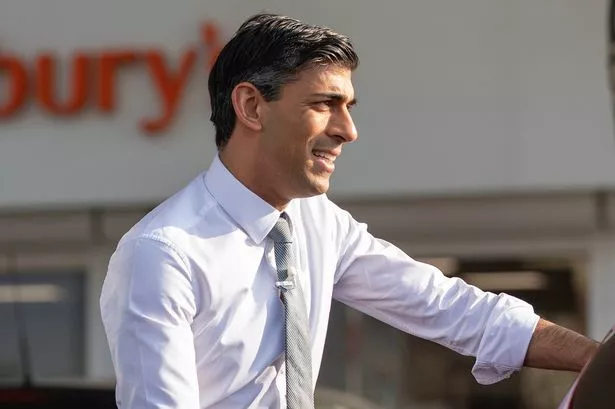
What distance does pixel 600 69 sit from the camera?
791 centimetres

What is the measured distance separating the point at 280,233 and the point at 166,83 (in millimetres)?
5966

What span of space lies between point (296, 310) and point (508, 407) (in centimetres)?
690

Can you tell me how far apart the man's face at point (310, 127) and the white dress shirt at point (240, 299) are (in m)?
0.11

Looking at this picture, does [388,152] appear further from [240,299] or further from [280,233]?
[240,299]

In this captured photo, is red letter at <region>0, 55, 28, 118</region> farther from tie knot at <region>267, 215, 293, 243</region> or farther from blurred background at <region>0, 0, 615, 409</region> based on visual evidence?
tie knot at <region>267, 215, 293, 243</region>

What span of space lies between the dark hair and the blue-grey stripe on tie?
270 mm

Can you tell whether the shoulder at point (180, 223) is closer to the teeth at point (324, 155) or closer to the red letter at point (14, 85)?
the teeth at point (324, 155)

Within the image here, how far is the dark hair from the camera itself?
2451 millimetres

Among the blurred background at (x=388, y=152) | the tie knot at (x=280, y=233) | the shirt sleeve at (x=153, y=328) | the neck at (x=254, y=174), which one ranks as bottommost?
the blurred background at (x=388, y=152)

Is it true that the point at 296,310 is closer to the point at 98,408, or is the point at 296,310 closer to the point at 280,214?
the point at 280,214

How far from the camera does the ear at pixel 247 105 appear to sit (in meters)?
2.51

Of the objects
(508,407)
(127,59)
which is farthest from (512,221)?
(127,59)

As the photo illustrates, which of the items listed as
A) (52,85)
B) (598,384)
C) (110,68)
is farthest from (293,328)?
(52,85)

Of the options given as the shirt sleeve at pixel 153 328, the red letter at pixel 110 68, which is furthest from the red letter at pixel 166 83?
the shirt sleeve at pixel 153 328
